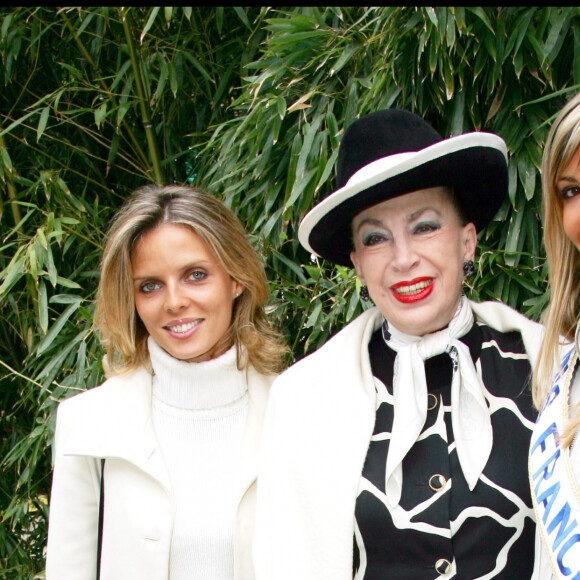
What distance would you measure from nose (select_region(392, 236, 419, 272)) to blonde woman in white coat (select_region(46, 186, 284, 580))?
57cm

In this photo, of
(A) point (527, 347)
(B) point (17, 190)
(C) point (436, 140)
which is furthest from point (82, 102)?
(A) point (527, 347)

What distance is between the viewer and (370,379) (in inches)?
73.8

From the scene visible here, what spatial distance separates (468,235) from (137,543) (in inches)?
44.8

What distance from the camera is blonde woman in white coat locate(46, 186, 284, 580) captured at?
6.64ft

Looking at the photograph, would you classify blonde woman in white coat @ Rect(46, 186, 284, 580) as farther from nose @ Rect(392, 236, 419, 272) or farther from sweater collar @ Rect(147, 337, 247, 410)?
nose @ Rect(392, 236, 419, 272)

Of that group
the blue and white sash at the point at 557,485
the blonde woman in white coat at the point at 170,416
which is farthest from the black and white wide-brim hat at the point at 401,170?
the blue and white sash at the point at 557,485

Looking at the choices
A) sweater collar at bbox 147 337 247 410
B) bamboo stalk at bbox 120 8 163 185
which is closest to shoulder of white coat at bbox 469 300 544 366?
sweater collar at bbox 147 337 247 410

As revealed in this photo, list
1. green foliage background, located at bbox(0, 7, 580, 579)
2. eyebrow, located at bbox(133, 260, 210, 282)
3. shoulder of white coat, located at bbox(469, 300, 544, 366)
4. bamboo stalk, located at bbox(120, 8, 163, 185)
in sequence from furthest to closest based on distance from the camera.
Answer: bamboo stalk, located at bbox(120, 8, 163, 185)
green foliage background, located at bbox(0, 7, 580, 579)
eyebrow, located at bbox(133, 260, 210, 282)
shoulder of white coat, located at bbox(469, 300, 544, 366)

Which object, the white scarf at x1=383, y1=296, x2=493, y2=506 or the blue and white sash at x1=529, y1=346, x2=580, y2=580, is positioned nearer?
the blue and white sash at x1=529, y1=346, x2=580, y2=580

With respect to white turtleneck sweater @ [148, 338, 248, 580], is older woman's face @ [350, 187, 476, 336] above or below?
above

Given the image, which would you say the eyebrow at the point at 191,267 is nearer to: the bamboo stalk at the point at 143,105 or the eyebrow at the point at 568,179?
the eyebrow at the point at 568,179

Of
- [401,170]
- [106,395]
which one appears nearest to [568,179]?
[401,170]

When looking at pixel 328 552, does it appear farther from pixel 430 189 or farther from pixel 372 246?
pixel 430 189

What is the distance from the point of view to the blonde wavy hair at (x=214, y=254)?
2.15 meters
